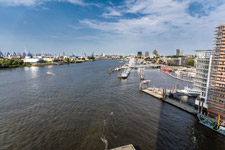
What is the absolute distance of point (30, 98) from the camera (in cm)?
2902

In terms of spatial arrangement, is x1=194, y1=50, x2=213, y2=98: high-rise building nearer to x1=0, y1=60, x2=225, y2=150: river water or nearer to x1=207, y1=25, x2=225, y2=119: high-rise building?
x1=207, y1=25, x2=225, y2=119: high-rise building

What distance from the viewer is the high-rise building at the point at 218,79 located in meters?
20.2

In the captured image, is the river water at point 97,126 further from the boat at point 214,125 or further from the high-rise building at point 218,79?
the high-rise building at point 218,79

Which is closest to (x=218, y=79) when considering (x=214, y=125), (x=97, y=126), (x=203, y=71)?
(x=203, y=71)

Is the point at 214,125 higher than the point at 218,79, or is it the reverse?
the point at 218,79

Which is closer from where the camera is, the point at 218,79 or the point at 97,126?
the point at 97,126

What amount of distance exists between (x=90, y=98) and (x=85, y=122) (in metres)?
10.7

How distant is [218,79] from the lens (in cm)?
2075

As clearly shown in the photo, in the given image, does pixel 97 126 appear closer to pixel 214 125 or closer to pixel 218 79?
pixel 214 125

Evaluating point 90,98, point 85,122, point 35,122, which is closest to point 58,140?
point 85,122

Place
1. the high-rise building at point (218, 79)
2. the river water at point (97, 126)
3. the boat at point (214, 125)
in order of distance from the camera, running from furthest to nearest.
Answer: the high-rise building at point (218, 79)
the boat at point (214, 125)
the river water at point (97, 126)

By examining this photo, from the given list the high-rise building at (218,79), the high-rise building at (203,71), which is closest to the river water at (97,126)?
the high-rise building at (218,79)

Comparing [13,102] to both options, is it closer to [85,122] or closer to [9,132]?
[9,132]

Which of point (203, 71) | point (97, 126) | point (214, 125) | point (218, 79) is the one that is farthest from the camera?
point (203, 71)
